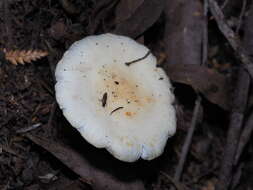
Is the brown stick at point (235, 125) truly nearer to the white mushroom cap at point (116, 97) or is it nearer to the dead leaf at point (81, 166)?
the white mushroom cap at point (116, 97)

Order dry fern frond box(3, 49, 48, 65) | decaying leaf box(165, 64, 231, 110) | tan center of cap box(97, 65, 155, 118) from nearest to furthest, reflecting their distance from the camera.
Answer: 1. tan center of cap box(97, 65, 155, 118)
2. dry fern frond box(3, 49, 48, 65)
3. decaying leaf box(165, 64, 231, 110)

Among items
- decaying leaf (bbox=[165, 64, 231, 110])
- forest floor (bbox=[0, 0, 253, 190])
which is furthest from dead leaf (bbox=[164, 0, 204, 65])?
decaying leaf (bbox=[165, 64, 231, 110])

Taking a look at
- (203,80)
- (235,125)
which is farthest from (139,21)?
(235,125)

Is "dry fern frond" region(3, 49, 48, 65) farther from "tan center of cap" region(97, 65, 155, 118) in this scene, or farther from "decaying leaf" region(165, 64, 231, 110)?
"decaying leaf" region(165, 64, 231, 110)

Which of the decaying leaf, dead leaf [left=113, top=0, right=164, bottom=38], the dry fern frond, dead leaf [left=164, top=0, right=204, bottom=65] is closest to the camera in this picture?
the dry fern frond

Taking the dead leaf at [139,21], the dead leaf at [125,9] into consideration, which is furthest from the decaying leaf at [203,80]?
the dead leaf at [125,9]
